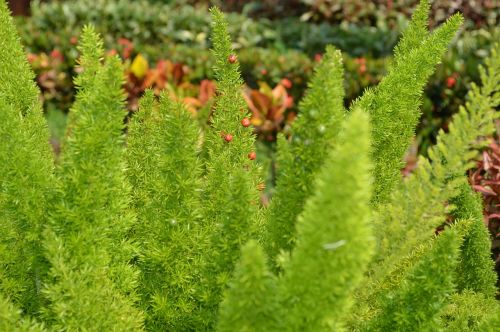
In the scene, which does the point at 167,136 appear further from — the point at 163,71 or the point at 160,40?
the point at 160,40

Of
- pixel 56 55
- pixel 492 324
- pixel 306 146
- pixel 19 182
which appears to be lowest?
pixel 56 55

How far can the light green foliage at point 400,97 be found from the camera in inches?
46.3

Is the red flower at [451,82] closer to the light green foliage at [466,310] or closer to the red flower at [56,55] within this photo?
the red flower at [56,55]

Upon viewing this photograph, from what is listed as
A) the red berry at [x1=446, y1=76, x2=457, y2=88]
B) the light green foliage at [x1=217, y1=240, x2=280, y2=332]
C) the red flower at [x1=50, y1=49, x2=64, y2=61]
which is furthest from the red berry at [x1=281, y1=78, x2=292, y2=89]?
the light green foliage at [x1=217, y1=240, x2=280, y2=332]

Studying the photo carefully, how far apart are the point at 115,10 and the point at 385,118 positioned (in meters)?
5.30

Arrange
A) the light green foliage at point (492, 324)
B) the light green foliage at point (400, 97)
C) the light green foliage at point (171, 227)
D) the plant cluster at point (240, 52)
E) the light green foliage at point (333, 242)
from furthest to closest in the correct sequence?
the plant cluster at point (240, 52) < the light green foliage at point (400, 97) < the light green foliage at point (171, 227) < the light green foliage at point (492, 324) < the light green foliage at point (333, 242)

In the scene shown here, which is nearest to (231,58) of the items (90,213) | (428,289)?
(90,213)

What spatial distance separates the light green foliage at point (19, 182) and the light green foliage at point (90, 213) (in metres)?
0.10

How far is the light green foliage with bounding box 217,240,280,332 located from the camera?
2.71 ft

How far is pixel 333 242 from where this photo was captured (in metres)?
0.75

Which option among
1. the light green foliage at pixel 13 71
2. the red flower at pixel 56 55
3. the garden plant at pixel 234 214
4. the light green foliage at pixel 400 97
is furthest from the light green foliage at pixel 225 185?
the red flower at pixel 56 55

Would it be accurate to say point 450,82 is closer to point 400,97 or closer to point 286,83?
point 286,83

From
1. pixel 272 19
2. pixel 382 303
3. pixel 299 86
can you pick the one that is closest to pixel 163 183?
pixel 382 303

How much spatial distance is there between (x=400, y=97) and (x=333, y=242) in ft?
1.69
